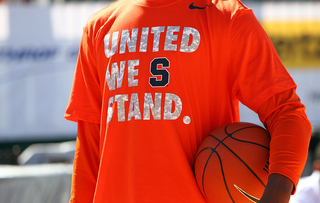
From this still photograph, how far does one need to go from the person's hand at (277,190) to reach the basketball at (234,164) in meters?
0.10

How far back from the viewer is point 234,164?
143 cm

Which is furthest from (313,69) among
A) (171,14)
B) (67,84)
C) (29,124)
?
(171,14)

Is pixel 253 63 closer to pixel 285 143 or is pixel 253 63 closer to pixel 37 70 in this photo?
pixel 285 143

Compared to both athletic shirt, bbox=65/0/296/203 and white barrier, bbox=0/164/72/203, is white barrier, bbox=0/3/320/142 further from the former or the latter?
athletic shirt, bbox=65/0/296/203

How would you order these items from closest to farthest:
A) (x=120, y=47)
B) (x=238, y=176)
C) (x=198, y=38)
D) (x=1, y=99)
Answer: (x=238, y=176) → (x=198, y=38) → (x=120, y=47) → (x=1, y=99)

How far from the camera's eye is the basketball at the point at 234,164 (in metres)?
1.39

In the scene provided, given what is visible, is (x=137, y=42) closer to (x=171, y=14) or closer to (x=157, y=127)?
(x=171, y=14)

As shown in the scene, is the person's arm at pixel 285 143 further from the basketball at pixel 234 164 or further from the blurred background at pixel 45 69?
the blurred background at pixel 45 69

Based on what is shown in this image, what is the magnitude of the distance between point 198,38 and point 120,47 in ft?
1.09

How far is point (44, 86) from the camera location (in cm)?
826

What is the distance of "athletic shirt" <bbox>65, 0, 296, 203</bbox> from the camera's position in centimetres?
150

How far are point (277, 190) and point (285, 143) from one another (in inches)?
6.4

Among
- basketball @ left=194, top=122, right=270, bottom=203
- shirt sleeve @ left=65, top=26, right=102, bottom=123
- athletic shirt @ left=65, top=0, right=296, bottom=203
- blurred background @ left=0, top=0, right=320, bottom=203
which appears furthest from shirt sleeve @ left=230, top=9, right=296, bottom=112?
blurred background @ left=0, top=0, right=320, bottom=203

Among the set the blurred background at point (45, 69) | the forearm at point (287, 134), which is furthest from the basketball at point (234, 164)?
the blurred background at point (45, 69)
